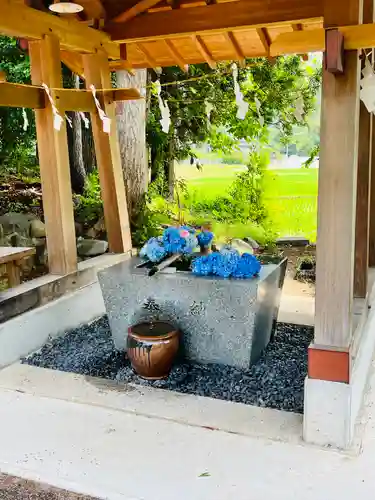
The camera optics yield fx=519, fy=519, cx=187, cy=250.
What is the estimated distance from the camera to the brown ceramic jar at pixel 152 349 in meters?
3.46

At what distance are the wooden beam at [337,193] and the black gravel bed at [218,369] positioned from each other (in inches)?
29.2

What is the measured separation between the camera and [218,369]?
12.2ft

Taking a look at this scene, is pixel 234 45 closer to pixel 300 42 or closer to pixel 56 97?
pixel 56 97

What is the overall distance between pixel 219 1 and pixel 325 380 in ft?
11.9

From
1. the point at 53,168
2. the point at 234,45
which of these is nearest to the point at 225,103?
the point at 234,45

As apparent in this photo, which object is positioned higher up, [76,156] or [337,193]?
[76,156]

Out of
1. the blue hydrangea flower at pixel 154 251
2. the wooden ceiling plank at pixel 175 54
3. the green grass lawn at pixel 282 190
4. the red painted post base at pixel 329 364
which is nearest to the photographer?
the red painted post base at pixel 329 364

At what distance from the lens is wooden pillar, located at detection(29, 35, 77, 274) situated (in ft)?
14.3

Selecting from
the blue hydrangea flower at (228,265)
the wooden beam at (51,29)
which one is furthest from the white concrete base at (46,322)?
the wooden beam at (51,29)

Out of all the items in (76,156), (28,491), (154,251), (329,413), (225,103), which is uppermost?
(225,103)

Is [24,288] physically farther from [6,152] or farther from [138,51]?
[6,152]

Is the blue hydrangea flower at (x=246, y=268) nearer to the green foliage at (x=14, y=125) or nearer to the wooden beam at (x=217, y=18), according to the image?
the wooden beam at (x=217, y=18)

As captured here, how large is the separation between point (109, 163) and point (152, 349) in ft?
8.14

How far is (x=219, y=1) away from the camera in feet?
15.6
